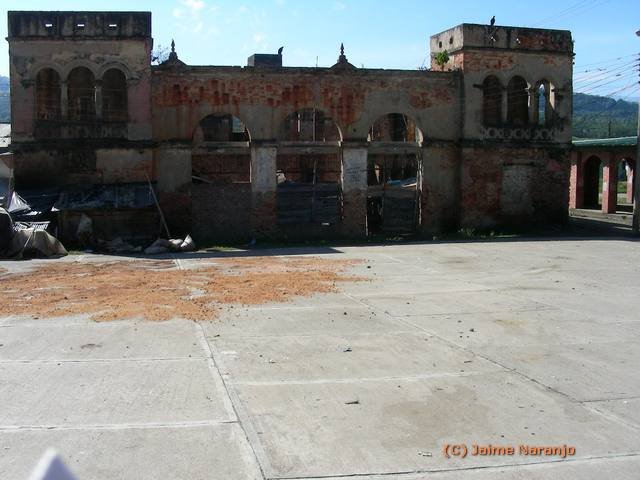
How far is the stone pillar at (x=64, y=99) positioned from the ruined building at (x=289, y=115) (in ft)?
0.15

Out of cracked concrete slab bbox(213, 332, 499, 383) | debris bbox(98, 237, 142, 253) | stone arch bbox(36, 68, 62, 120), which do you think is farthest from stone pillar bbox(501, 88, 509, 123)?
cracked concrete slab bbox(213, 332, 499, 383)

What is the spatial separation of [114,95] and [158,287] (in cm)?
1234

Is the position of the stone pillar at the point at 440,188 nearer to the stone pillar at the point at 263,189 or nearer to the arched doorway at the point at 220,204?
the stone pillar at the point at 263,189

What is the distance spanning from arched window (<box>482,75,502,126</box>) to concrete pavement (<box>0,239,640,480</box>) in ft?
51.2

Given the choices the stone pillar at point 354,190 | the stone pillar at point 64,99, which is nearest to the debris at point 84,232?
the stone pillar at point 64,99

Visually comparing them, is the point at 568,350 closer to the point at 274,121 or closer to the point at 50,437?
the point at 50,437

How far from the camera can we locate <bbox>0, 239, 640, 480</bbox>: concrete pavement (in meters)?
5.31

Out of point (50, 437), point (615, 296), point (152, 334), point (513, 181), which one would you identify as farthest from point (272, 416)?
point (513, 181)

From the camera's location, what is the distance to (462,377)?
24.6 ft

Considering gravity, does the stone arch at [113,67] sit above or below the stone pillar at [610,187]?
above

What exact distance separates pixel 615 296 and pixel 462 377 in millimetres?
6431

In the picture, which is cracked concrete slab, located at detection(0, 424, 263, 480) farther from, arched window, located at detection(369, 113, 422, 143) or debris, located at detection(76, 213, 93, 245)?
arched window, located at detection(369, 113, 422, 143)

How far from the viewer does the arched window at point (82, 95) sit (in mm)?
23797

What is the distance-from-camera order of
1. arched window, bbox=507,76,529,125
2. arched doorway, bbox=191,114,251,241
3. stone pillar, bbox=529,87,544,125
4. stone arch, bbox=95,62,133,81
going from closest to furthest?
1. stone arch, bbox=95,62,133,81
2. arched doorway, bbox=191,114,251,241
3. stone pillar, bbox=529,87,544,125
4. arched window, bbox=507,76,529,125
